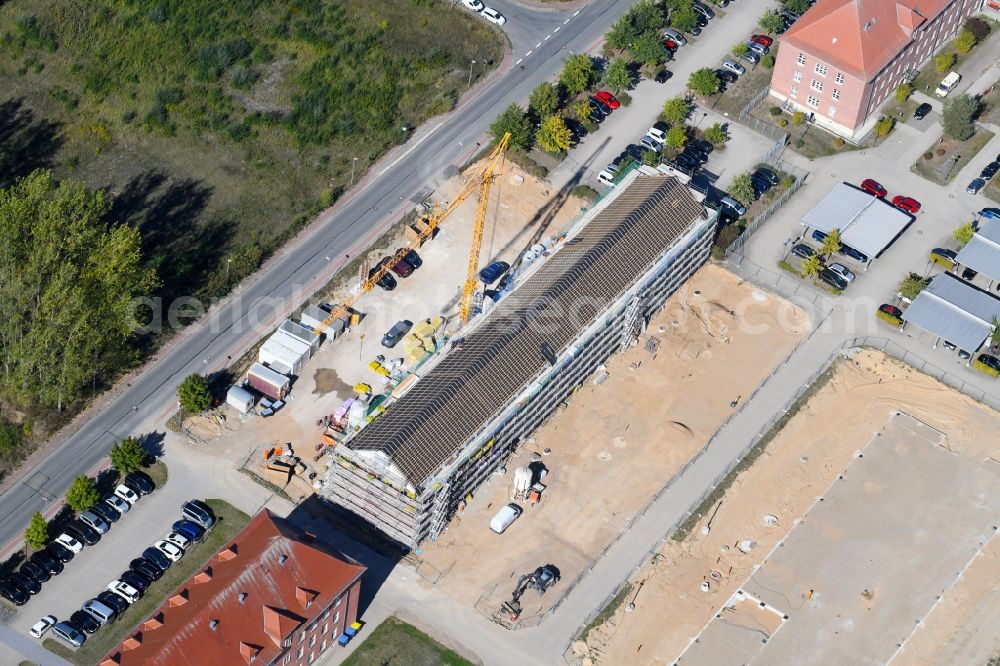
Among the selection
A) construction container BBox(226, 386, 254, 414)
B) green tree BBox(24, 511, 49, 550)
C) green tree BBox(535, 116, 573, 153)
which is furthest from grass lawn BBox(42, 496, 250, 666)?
green tree BBox(535, 116, 573, 153)

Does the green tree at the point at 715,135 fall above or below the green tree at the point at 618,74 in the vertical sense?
above

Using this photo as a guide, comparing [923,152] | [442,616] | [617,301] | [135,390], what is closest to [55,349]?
[135,390]

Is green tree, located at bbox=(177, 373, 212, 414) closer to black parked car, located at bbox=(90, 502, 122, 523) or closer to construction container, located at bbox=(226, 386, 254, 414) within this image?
construction container, located at bbox=(226, 386, 254, 414)

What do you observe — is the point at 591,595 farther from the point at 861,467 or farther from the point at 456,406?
the point at 861,467

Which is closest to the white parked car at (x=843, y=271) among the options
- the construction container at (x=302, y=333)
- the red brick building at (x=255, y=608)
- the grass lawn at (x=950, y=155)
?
the grass lawn at (x=950, y=155)

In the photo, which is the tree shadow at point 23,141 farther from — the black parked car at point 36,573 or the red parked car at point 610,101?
the red parked car at point 610,101
